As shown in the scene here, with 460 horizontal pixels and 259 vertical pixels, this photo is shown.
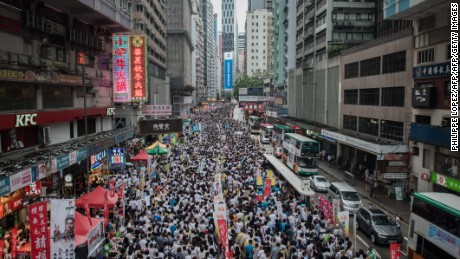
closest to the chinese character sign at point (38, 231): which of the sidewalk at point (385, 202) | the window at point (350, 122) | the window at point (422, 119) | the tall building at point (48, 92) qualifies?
the tall building at point (48, 92)

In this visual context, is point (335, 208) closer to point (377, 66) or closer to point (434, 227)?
point (434, 227)

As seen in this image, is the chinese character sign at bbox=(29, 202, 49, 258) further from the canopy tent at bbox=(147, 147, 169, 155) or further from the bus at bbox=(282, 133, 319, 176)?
the canopy tent at bbox=(147, 147, 169, 155)

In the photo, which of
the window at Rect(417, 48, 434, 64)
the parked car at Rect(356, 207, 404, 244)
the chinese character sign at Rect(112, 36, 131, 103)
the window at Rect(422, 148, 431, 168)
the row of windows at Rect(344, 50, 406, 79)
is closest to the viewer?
the parked car at Rect(356, 207, 404, 244)

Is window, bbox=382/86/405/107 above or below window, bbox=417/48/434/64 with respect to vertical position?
below

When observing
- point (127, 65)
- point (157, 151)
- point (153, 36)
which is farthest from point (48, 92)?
point (153, 36)

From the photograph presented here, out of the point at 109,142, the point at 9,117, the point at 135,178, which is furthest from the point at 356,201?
the point at 9,117

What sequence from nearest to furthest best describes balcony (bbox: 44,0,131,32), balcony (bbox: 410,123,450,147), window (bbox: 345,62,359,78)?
balcony (bbox: 44,0,131,32) → balcony (bbox: 410,123,450,147) → window (bbox: 345,62,359,78)

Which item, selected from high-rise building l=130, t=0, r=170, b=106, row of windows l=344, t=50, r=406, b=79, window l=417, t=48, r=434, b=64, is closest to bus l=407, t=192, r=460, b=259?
window l=417, t=48, r=434, b=64
